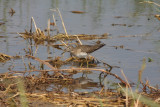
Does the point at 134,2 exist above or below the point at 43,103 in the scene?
above

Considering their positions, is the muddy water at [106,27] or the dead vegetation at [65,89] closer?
the dead vegetation at [65,89]

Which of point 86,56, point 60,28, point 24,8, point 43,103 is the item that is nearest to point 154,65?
point 86,56

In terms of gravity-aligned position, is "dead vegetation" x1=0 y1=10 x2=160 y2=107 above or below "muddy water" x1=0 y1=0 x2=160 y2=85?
below

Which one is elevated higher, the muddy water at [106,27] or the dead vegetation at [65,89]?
the muddy water at [106,27]

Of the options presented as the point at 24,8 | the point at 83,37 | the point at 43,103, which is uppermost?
the point at 24,8

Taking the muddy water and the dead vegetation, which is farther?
the muddy water

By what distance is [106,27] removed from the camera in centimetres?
1084

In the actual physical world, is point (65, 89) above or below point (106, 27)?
below

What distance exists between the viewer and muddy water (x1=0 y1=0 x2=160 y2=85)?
23.7 ft

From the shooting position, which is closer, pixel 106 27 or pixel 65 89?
pixel 65 89

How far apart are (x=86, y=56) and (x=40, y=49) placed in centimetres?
153

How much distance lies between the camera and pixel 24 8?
13859 mm

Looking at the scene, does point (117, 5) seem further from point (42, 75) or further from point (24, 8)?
point (42, 75)

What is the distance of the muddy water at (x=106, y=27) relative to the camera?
23.7 feet
